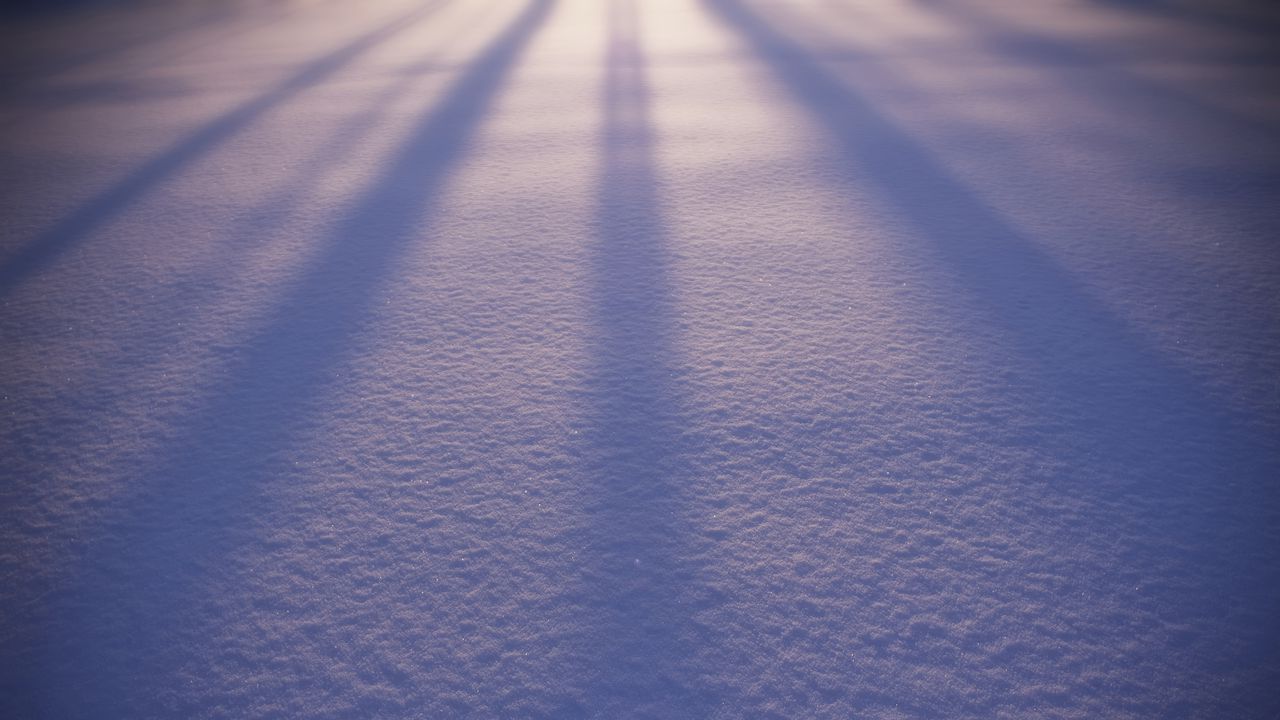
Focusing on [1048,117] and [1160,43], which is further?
[1160,43]

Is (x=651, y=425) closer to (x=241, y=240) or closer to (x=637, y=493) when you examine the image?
(x=637, y=493)

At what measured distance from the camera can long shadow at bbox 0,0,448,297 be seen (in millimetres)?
3373

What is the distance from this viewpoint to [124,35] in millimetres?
9852

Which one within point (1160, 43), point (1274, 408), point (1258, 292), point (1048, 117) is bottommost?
point (1274, 408)

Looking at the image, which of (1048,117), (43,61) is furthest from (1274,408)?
(43,61)

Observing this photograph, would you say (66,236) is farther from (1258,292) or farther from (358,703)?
(1258,292)

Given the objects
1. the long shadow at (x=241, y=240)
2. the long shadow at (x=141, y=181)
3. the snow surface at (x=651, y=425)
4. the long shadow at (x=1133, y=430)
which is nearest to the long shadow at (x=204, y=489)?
the snow surface at (x=651, y=425)

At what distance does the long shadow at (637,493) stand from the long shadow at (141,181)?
2600mm

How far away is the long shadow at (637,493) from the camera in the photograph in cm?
150

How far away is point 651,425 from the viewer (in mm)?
2193

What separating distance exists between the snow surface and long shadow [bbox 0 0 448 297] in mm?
41

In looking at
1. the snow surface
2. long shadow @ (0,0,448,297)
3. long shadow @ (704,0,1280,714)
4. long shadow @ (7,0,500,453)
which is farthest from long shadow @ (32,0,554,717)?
long shadow @ (704,0,1280,714)

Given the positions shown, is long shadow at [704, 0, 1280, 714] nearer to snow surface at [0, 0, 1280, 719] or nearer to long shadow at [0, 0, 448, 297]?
snow surface at [0, 0, 1280, 719]

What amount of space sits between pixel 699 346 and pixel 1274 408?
5.70 ft
